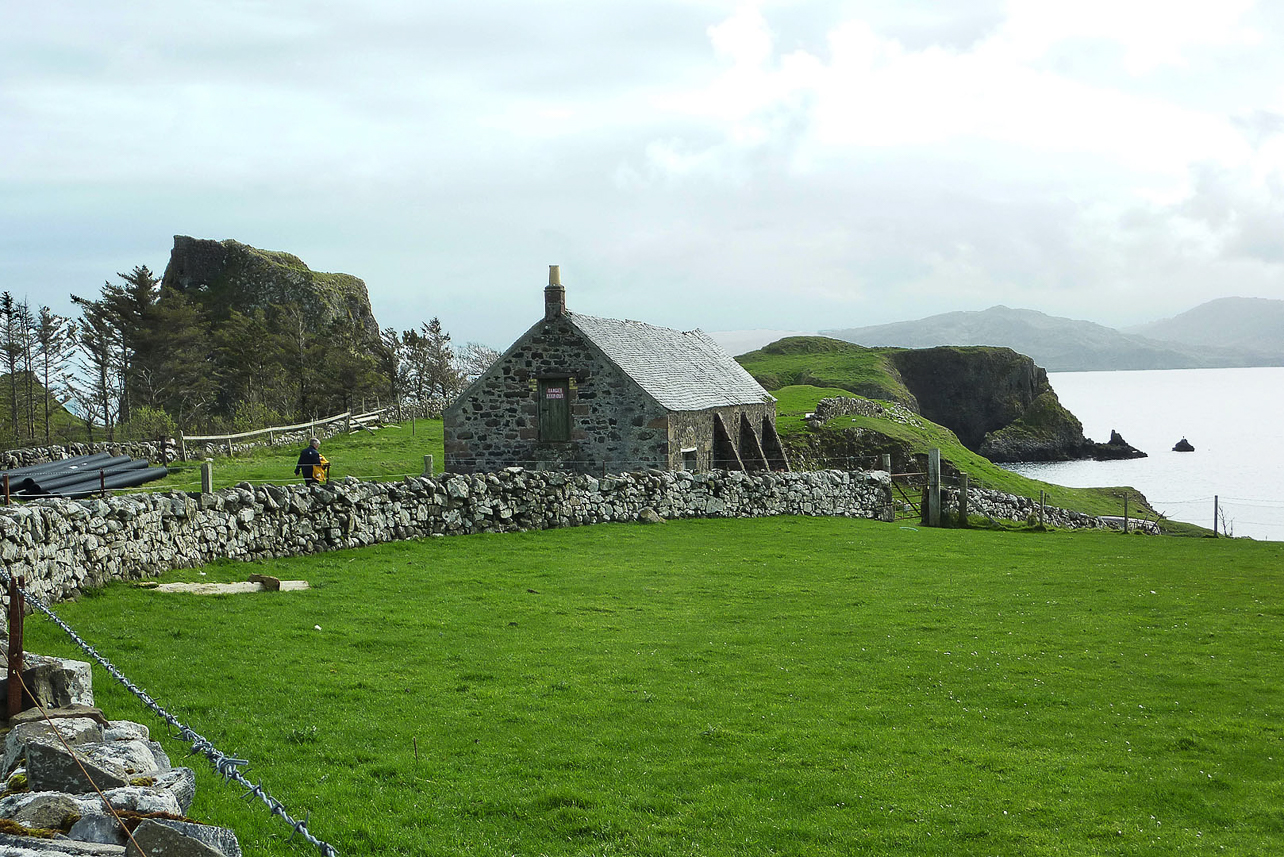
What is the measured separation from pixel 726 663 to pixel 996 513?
2485cm

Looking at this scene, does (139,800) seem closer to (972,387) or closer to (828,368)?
(828,368)

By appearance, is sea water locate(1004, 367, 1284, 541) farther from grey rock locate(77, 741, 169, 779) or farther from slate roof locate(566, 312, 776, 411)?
grey rock locate(77, 741, 169, 779)

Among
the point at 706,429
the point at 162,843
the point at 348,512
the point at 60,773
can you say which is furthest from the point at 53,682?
the point at 706,429

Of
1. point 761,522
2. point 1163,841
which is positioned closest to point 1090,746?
point 1163,841

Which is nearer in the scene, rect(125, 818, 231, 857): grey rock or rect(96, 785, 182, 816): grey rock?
rect(125, 818, 231, 857): grey rock

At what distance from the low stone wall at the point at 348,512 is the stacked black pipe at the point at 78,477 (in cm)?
153

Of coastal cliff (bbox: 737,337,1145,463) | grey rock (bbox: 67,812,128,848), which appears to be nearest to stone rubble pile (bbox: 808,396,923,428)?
coastal cliff (bbox: 737,337,1145,463)

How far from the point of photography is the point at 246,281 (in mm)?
83625

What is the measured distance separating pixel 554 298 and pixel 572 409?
349 cm

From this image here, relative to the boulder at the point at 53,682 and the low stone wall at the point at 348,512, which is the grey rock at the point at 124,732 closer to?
the boulder at the point at 53,682

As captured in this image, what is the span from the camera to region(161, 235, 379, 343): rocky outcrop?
8200 centimetres

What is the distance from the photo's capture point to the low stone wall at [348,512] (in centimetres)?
1387

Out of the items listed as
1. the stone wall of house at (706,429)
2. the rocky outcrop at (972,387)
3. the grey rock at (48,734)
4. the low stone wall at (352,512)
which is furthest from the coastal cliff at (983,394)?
the grey rock at (48,734)

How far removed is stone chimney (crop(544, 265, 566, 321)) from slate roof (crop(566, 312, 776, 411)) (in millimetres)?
354
